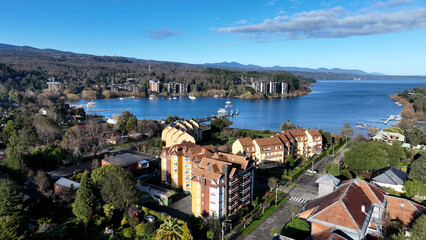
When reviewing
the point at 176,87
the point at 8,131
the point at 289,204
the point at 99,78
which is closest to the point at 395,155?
the point at 289,204

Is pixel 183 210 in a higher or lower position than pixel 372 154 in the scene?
lower

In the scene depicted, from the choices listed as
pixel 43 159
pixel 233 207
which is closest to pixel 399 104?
pixel 233 207

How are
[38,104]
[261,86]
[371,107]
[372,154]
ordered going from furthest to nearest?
[261,86] → [371,107] → [38,104] → [372,154]

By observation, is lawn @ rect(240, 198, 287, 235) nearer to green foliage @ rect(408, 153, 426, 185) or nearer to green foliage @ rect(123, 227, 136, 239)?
green foliage @ rect(123, 227, 136, 239)

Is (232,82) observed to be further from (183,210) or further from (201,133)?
(183,210)

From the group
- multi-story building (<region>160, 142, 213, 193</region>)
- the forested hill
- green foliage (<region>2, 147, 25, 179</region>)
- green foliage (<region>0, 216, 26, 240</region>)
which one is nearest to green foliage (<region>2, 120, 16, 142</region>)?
green foliage (<region>2, 147, 25, 179</region>)

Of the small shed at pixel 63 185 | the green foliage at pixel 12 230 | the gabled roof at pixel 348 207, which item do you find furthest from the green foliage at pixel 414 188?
the small shed at pixel 63 185
